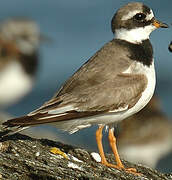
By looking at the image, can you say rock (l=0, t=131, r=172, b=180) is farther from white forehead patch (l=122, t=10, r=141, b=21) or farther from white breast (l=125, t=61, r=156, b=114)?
white forehead patch (l=122, t=10, r=141, b=21)

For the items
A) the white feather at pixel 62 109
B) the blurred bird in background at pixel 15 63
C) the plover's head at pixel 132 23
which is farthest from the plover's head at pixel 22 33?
the white feather at pixel 62 109

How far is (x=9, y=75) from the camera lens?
19875mm

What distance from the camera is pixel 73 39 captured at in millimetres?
33219

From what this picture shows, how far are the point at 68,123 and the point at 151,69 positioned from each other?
4.45 ft

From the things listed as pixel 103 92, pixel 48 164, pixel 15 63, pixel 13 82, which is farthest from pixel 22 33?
pixel 48 164

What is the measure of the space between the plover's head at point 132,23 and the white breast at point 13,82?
11414mm

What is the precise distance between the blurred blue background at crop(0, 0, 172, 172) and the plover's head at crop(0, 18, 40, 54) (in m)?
0.71

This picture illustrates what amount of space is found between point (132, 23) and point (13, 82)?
11.5m

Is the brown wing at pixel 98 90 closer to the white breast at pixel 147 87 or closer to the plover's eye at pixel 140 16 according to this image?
the white breast at pixel 147 87

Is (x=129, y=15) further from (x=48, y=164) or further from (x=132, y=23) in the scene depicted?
(x=48, y=164)

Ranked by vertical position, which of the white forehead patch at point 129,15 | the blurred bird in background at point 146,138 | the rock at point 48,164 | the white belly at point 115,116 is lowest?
the blurred bird in background at point 146,138

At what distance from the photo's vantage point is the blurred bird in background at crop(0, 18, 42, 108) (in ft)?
65.5

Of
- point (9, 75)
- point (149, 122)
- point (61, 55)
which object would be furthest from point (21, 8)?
point (149, 122)

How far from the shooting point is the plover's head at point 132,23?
8.77 m
